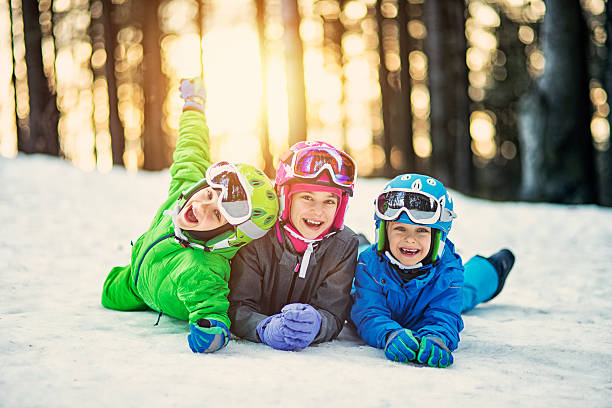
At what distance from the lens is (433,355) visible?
268 centimetres

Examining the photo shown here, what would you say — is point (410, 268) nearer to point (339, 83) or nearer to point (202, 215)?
point (202, 215)

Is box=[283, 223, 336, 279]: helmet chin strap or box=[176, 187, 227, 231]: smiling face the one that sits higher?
box=[176, 187, 227, 231]: smiling face

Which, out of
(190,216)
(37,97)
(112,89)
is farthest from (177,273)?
(112,89)

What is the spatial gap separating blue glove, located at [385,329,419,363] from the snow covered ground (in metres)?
0.07

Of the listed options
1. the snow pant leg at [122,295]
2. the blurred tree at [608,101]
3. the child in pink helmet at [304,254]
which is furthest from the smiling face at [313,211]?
the blurred tree at [608,101]

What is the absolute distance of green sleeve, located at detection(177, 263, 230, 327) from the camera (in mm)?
2736

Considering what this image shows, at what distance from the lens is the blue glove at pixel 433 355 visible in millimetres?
2672

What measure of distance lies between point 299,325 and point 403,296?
0.81 metres

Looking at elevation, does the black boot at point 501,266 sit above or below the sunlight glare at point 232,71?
below

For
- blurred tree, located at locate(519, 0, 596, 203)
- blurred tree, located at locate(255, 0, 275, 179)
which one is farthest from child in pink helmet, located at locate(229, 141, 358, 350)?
blurred tree, located at locate(255, 0, 275, 179)

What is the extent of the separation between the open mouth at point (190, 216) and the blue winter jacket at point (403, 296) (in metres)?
1.07

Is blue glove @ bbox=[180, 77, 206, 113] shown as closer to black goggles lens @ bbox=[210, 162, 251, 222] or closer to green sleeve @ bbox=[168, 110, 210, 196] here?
green sleeve @ bbox=[168, 110, 210, 196]

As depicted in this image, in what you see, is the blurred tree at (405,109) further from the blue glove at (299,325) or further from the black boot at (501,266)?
the blue glove at (299,325)

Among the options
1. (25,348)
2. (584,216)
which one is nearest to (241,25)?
(584,216)
